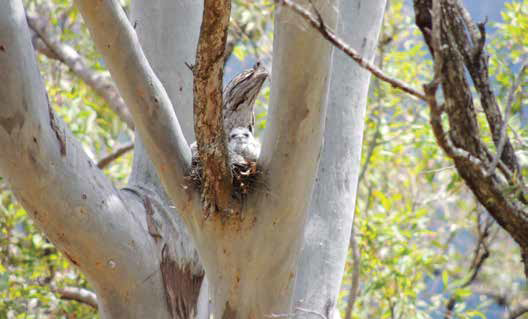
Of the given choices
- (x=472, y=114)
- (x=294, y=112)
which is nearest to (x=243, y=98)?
(x=294, y=112)

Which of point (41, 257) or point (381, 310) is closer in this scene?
point (41, 257)

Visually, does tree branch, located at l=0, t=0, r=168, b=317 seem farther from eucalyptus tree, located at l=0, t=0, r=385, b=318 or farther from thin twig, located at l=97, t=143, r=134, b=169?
thin twig, located at l=97, t=143, r=134, b=169

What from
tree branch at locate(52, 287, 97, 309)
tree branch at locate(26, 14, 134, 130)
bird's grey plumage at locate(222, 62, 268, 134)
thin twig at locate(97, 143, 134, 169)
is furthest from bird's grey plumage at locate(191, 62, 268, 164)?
thin twig at locate(97, 143, 134, 169)

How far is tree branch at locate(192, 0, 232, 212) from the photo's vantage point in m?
1.82

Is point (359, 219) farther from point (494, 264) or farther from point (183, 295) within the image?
point (494, 264)

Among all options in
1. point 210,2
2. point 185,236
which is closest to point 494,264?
point 185,236

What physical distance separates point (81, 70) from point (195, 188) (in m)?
3.29

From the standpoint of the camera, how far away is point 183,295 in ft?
8.53

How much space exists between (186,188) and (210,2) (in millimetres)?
595

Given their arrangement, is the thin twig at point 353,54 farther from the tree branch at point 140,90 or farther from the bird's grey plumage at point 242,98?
the bird's grey plumage at point 242,98

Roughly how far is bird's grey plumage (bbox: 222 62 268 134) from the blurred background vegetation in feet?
1.95

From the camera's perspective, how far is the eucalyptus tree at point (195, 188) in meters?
1.96

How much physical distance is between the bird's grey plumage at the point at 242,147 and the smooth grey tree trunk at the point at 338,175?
0.33 metres

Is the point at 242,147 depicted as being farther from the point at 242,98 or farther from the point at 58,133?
the point at 58,133
